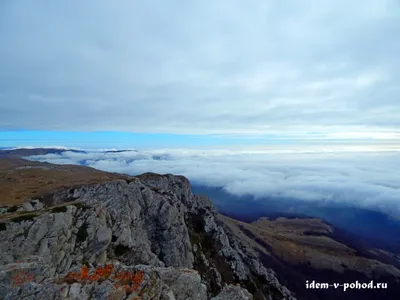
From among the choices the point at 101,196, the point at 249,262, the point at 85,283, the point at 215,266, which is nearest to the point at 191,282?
the point at 85,283

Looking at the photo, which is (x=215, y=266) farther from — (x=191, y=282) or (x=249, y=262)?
(x=191, y=282)

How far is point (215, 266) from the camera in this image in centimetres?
9656

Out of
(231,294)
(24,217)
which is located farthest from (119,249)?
(231,294)

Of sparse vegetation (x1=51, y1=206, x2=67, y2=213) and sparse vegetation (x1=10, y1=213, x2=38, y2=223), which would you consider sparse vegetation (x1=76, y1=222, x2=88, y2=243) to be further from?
sparse vegetation (x1=10, y1=213, x2=38, y2=223)

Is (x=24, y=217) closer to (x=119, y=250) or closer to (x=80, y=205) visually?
(x=80, y=205)

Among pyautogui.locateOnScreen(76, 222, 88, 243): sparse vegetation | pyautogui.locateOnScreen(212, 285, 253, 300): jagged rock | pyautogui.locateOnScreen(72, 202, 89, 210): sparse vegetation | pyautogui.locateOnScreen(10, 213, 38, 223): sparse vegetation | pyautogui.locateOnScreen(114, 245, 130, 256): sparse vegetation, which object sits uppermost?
pyautogui.locateOnScreen(72, 202, 89, 210): sparse vegetation

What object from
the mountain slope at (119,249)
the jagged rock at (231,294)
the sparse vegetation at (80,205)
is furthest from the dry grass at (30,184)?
the jagged rock at (231,294)

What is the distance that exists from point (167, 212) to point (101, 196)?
20.7 m

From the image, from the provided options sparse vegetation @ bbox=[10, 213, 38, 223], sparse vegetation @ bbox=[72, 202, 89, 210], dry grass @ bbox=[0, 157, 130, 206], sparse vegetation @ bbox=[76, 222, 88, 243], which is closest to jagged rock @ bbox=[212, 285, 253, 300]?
sparse vegetation @ bbox=[76, 222, 88, 243]

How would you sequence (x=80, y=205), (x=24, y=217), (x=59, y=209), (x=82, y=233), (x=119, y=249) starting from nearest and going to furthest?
(x=24, y=217) < (x=82, y=233) < (x=59, y=209) < (x=80, y=205) < (x=119, y=249)

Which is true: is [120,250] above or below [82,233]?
below

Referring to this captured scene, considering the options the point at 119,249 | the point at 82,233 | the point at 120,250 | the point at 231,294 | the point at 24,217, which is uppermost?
the point at 24,217

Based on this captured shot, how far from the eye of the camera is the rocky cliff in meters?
21.9

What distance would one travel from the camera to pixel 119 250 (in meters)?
55.7
